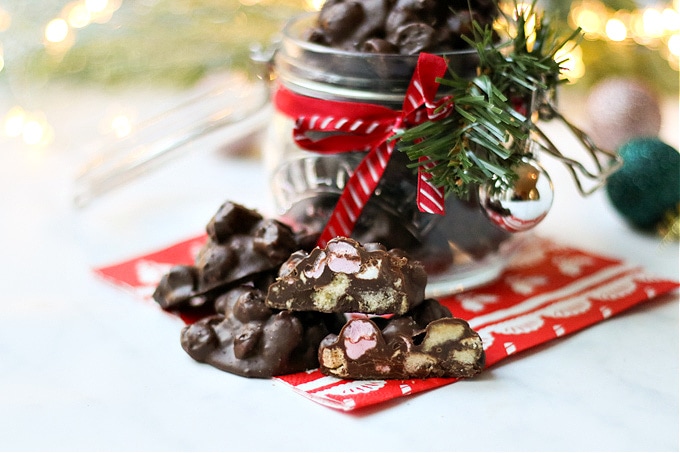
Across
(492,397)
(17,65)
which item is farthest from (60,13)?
(492,397)

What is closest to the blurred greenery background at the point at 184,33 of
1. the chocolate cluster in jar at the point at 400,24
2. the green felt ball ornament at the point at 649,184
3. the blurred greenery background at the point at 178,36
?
the blurred greenery background at the point at 178,36

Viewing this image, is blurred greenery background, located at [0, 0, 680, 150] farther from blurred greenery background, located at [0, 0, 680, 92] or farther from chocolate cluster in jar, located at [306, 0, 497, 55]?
chocolate cluster in jar, located at [306, 0, 497, 55]

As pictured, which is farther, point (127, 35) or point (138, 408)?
point (127, 35)

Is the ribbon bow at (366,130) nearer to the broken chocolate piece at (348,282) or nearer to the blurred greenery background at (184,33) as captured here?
the broken chocolate piece at (348,282)

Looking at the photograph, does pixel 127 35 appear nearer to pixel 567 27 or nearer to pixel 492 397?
pixel 567 27

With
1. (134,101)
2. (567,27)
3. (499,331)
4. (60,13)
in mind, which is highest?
(567,27)

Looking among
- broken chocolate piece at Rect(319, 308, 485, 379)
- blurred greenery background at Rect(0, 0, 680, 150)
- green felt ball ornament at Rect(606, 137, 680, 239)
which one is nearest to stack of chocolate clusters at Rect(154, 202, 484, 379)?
broken chocolate piece at Rect(319, 308, 485, 379)

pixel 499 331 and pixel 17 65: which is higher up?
pixel 499 331
